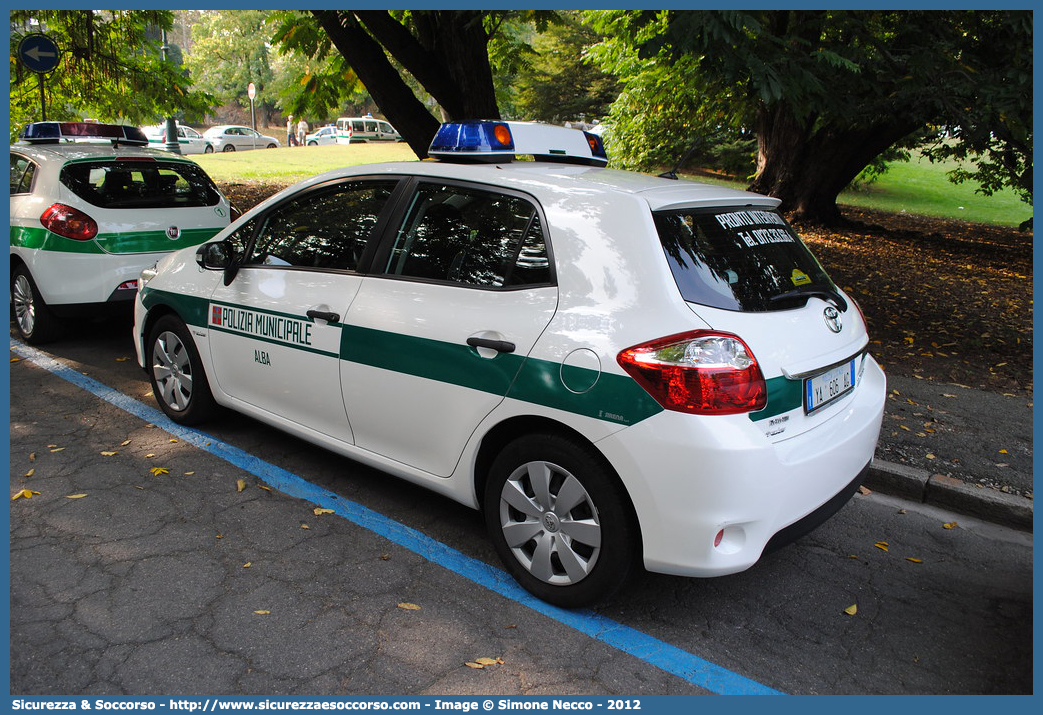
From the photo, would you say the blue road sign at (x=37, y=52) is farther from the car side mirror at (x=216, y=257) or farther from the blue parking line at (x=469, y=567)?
the car side mirror at (x=216, y=257)

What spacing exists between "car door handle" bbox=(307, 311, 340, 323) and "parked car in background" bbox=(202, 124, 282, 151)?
127 ft

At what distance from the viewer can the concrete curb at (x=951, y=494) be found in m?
4.09

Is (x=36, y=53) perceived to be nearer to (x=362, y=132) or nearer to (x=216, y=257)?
(x=216, y=257)

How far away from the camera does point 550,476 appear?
3025 millimetres

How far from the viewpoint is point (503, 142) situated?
3.79 m

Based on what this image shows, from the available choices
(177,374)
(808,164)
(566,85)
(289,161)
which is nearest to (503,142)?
(177,374)

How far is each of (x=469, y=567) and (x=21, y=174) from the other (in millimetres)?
5716

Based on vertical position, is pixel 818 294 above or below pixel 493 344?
above

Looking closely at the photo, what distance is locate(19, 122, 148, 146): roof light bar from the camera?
749 centimetres

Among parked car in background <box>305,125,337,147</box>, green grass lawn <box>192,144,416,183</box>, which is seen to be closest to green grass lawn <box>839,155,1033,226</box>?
green grass lawn <box>192,144,416,183</box>

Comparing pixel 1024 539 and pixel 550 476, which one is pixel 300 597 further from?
pixel 1024 539

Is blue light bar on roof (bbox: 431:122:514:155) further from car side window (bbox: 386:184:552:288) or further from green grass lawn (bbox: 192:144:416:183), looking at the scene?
green grass lawn (bbox: 192:144:416:183)

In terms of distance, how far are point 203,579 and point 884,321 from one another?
7.03 m

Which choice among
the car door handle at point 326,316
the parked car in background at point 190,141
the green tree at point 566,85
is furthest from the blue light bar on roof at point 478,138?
the parked car in background at point 190,141
